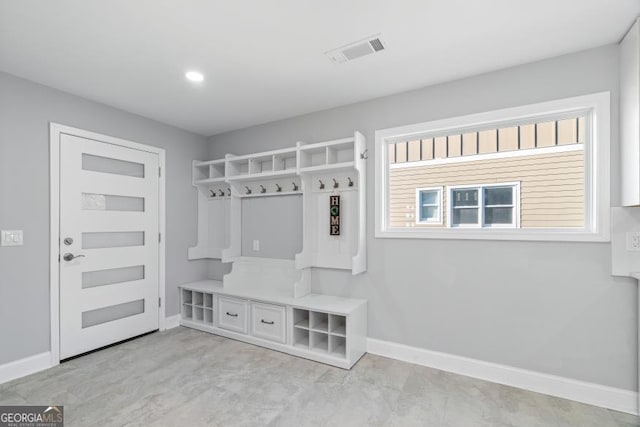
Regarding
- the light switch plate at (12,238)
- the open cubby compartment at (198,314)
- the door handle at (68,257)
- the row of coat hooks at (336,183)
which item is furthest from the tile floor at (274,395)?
the row of coat hooks at (336,183)

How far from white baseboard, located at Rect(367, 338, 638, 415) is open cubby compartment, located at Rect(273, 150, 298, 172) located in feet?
6.89

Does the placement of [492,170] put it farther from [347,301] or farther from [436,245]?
[347,301]

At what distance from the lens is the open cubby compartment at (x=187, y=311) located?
3.81 metres

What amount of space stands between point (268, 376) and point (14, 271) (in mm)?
2299

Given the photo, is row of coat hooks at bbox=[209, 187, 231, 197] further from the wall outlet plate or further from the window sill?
the wall outlet plate

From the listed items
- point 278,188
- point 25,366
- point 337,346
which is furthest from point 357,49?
point 25,366

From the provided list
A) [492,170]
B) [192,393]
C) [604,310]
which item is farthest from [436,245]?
[192,393]

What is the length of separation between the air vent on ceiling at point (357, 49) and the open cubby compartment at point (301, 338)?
247 centimetres

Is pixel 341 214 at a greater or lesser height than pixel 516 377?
greater

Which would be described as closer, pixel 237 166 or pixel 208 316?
pixel 208 316

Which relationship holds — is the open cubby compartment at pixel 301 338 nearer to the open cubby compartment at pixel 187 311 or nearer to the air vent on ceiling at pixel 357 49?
the open cubby compartment at pixel 187 311

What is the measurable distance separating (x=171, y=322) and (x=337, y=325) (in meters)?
2.15

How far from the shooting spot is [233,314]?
10.9ft

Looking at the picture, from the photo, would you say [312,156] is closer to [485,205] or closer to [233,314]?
[485,205]
